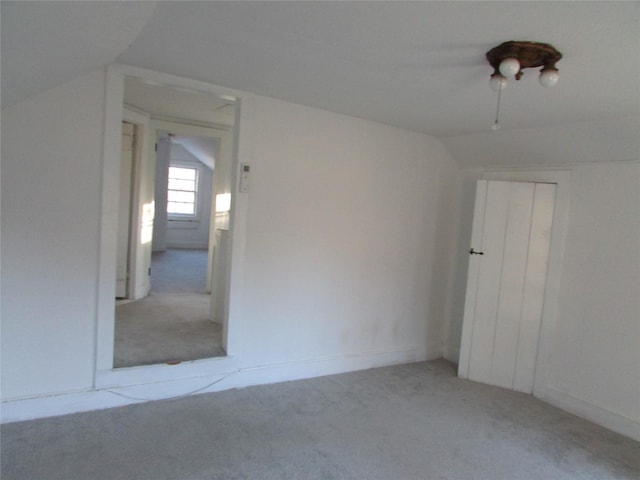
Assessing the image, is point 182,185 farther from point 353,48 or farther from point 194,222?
point 353,48

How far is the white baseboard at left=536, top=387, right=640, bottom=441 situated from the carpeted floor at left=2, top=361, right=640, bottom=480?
0.26 feet

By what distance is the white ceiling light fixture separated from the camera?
1855mm

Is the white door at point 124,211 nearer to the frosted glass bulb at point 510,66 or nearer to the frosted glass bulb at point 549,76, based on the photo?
the frosted glass bulb at point 510,66

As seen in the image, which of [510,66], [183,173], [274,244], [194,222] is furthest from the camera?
[194,222]

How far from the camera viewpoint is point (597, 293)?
3.23 m

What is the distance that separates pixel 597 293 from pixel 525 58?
2140 mm

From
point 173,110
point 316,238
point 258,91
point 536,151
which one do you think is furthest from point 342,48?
point 173,110

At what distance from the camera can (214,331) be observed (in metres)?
3.75

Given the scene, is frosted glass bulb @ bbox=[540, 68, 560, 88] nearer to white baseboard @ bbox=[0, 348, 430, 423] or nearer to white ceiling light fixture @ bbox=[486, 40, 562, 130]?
white ceiling light fixture @ bbox=[486, 40, 562, 130]

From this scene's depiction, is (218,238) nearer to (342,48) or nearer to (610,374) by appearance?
(342,48)

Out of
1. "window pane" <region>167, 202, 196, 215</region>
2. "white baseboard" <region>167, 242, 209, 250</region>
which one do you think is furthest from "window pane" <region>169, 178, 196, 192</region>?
"white baseboard" <region>167, 242, 209, 250</region>

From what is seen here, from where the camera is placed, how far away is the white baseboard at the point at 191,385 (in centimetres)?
251

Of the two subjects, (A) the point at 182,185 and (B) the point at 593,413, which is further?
(A) the point at 182,185

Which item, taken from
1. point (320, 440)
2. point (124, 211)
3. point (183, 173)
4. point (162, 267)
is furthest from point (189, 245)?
point (320, 440)
